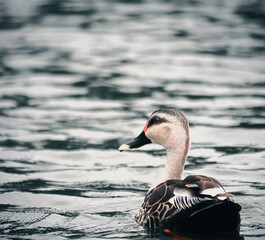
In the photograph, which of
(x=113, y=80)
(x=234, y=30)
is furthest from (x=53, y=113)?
(x=234, y=30)

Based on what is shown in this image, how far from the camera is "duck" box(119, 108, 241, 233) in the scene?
6191 millimetres

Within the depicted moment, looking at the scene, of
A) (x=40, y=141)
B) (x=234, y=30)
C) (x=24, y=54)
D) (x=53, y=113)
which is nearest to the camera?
(x=40, y=141)

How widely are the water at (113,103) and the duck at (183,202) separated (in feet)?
0.90

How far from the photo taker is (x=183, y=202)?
20.7 ft

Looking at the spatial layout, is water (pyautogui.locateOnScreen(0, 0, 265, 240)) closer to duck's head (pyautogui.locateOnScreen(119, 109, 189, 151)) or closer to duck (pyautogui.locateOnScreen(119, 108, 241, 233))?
duck (pyautogui.locateOnScreen(119, 108, 241, 233))

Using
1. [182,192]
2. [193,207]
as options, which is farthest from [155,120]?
[193,207]

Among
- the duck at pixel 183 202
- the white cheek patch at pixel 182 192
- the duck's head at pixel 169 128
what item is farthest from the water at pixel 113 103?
the duck's head at pixel 169 128

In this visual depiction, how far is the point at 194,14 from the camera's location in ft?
74.1

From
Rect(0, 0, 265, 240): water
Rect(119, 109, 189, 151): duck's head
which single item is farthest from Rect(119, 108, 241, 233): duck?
Rect(0, 0, 265, 240): water

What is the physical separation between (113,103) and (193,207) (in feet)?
23.9

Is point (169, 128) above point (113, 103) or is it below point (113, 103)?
above

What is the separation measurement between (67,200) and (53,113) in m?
4.57

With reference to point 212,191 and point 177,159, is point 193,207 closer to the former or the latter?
point 212,191

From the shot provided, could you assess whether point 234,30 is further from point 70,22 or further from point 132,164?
point 132,164
